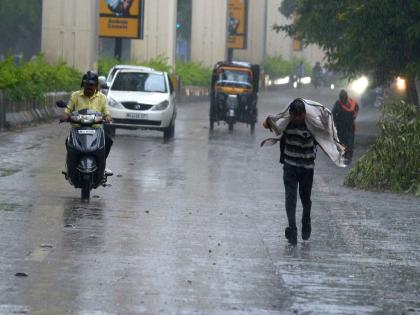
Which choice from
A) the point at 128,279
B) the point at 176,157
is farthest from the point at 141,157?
the point at 128,279

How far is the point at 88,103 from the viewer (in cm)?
1666

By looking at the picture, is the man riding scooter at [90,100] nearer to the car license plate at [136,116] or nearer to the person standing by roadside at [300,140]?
the person standing by roadside at [300,140]

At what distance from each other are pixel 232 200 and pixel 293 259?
561 centimetres

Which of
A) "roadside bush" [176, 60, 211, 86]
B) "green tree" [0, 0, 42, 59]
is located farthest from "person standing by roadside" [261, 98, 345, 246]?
"green tree" [0, 0, 42, 59]

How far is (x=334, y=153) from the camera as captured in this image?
13.3 metres

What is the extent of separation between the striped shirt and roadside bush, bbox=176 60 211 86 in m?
51.7

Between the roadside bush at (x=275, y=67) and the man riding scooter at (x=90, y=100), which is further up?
the man riding scooter at (x=90, y=100)

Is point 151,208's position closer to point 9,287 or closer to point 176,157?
point 9,287

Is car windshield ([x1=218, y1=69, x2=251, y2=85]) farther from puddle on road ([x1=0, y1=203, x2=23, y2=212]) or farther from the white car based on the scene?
puddle on road ([x1=0, y1=203, x2=23, y2=212])

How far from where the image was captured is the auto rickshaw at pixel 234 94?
38.9 metres

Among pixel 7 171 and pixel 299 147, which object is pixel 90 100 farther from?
pixel 299 147

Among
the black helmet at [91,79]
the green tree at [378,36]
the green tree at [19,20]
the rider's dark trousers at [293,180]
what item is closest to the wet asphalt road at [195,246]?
the rider's dark trousers at [293,180]

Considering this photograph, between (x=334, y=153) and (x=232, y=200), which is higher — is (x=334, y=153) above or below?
above

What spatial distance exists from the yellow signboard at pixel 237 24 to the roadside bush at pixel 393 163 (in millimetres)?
65999
